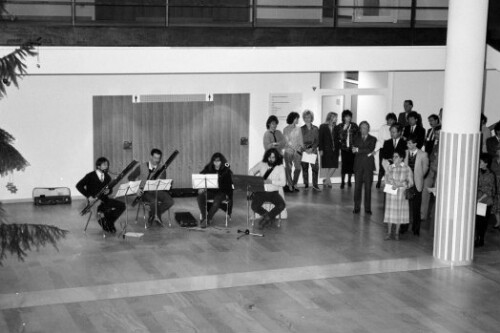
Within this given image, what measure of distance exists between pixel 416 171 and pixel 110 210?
4.93 metres

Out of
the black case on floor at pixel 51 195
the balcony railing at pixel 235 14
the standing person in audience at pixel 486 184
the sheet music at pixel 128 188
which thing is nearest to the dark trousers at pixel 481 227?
the standing person in audience at pixel 486 184

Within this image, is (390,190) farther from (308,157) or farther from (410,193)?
(308,157)

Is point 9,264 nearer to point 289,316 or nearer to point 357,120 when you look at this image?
point 289,316

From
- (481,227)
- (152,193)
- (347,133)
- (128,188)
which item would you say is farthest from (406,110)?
(128,188)

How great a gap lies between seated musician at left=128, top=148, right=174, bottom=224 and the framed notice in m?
3.75

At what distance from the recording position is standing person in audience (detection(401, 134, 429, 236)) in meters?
15.1

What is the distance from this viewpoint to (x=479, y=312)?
38.9ft

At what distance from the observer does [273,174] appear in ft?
52.2

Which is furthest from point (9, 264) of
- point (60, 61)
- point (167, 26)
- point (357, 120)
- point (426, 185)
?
point (357, 120)

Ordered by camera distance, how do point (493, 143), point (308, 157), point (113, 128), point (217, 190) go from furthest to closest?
point (308, 157)
point (113, 128)
point (493, 143)
point (217, 190)

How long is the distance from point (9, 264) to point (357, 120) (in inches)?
370

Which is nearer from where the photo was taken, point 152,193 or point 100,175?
point 100,175

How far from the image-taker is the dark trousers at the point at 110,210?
15.2 metres

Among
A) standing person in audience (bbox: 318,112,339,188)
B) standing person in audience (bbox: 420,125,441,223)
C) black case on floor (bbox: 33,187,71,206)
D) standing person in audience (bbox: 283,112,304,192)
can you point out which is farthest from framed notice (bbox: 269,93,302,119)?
black case on floor (bbox: 33,187,71,206)
